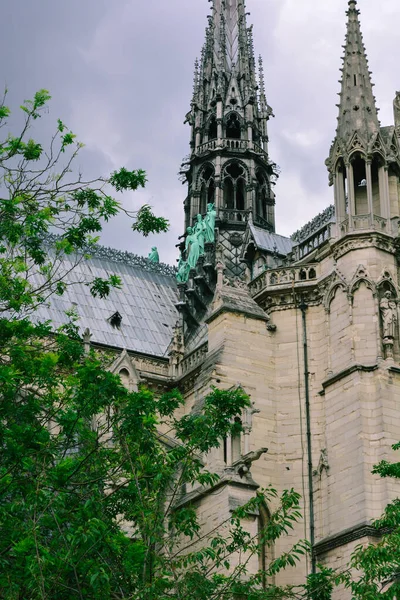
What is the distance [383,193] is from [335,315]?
419 centimetres

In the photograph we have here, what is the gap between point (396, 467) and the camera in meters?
20.1

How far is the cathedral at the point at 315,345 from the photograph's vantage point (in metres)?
27.6

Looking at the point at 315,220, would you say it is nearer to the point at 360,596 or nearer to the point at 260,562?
the point at 260,562

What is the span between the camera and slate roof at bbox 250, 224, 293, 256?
37.6m

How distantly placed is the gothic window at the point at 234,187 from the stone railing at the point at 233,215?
77 centimetres

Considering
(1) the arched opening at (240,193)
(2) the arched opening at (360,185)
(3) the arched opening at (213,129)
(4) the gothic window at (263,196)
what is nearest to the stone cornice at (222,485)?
(2) the arched opening at (360,185)

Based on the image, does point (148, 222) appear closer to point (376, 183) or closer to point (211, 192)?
point (376, 183)

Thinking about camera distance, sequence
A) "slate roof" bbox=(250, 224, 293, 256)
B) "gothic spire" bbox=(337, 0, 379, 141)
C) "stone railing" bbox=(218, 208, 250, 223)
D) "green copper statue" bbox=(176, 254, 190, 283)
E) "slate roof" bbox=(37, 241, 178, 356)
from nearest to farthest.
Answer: "gothic spire" bbox=(337, 0, 379, 141) → "slate roof" bbox=(250, 224, 293, 256) → "slate roof" bbox=(37, 241, 178, 356) → "green copper statue" bbox=(176, 254, 190, 283) → "stone railing" bbox=(218, 208, 250, 223)

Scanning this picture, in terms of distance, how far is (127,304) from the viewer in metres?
44.2

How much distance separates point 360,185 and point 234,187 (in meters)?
16.3

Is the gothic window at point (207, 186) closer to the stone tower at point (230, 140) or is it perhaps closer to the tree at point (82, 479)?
the stone tower at point (230, 140)

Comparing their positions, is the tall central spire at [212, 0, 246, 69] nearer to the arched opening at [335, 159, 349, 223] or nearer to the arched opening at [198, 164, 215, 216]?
the arched opening at [198, 164, 215, 216]

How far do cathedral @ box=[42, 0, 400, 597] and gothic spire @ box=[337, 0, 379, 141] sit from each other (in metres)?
0.05

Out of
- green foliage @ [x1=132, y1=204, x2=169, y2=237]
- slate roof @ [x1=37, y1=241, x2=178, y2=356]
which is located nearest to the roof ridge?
slate roof @ [x1=37, y1=241, x2=178, y2=356]
